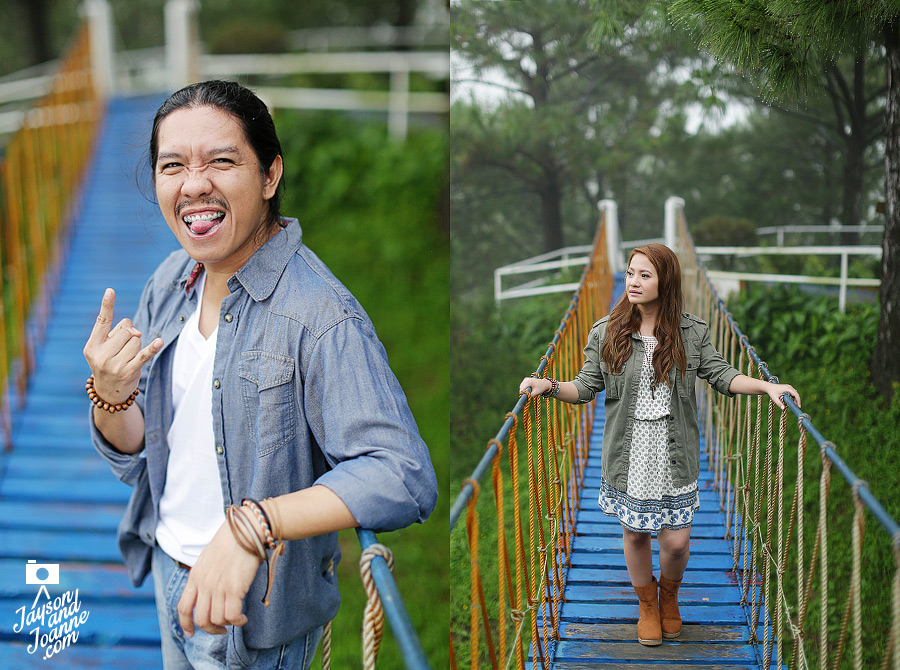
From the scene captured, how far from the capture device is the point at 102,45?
33.6 ft

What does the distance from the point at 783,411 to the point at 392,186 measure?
7.56 meters

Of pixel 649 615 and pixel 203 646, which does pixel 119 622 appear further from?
pixel 649 615

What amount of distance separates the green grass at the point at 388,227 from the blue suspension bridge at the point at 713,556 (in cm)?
443

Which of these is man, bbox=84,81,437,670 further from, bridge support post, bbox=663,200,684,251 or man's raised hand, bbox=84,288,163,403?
bridge support post, bbox=663,200,684,251

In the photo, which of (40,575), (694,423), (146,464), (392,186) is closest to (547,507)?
(694,423)

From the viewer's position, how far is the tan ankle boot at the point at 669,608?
1.61 m

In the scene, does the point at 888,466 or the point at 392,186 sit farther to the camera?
the point at 392,186

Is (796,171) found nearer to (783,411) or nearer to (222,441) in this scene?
(783,411)

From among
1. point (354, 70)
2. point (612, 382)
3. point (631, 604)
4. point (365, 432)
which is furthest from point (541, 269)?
point (354, 70)

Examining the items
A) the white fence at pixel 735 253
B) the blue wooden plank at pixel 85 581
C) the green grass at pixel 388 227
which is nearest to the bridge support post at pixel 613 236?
the white fence at pixel 735 253

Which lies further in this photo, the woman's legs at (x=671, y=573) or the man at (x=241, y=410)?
the woman's legs at (x=671, y=573)

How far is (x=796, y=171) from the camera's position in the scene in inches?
75.0

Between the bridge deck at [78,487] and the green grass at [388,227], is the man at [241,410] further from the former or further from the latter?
the green grass at [388,227]

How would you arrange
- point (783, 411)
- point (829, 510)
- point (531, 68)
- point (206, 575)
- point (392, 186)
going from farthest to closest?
point (392, 186) → point (531, 68) → point (829, 510) → point (783, 411) → point (206, 575)
